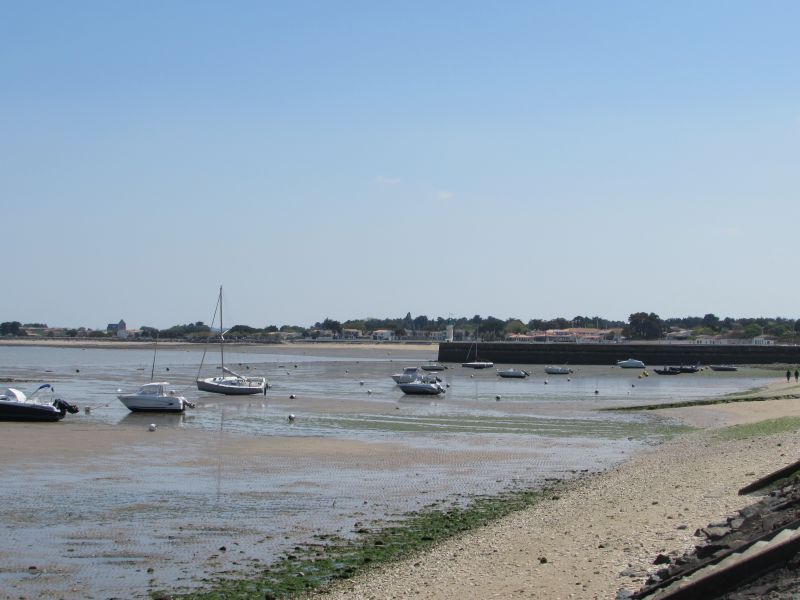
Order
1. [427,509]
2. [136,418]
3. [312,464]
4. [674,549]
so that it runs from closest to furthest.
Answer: [674,549] < [427,509] < [312,464] < [136,418]

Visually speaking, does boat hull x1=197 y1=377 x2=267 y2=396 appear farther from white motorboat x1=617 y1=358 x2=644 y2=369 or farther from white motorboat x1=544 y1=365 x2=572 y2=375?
white motorboat x1=617 y1=358 x2=644 y2=369

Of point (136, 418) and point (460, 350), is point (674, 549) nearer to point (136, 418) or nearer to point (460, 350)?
point (136, 418)

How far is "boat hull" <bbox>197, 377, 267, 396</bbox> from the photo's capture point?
65.5m

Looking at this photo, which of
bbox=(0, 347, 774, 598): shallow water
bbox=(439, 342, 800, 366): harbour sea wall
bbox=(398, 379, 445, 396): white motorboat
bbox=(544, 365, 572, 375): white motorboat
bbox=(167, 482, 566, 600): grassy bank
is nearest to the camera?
bbox=(167, 482, 566, 600): grassy bank

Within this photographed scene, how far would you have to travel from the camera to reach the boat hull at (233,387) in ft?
215

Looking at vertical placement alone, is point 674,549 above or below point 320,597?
above

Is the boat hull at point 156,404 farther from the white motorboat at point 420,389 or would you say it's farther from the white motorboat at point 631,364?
the white motorboat at point 631,364

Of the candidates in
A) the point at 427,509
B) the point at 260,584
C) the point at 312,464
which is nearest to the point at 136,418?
the point at 312,464

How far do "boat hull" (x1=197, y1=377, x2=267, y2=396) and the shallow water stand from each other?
2801mm

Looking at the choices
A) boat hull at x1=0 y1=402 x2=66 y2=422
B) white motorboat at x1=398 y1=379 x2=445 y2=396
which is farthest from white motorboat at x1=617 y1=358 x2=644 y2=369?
boat hull at x1=0 y1=402 x2=66 y2=422

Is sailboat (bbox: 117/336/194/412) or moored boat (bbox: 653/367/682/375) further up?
moored boat (bbox: 653/367/682/375)

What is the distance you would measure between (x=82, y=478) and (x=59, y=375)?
235 ft

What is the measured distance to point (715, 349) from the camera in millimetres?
124312

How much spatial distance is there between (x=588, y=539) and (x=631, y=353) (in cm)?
11520
